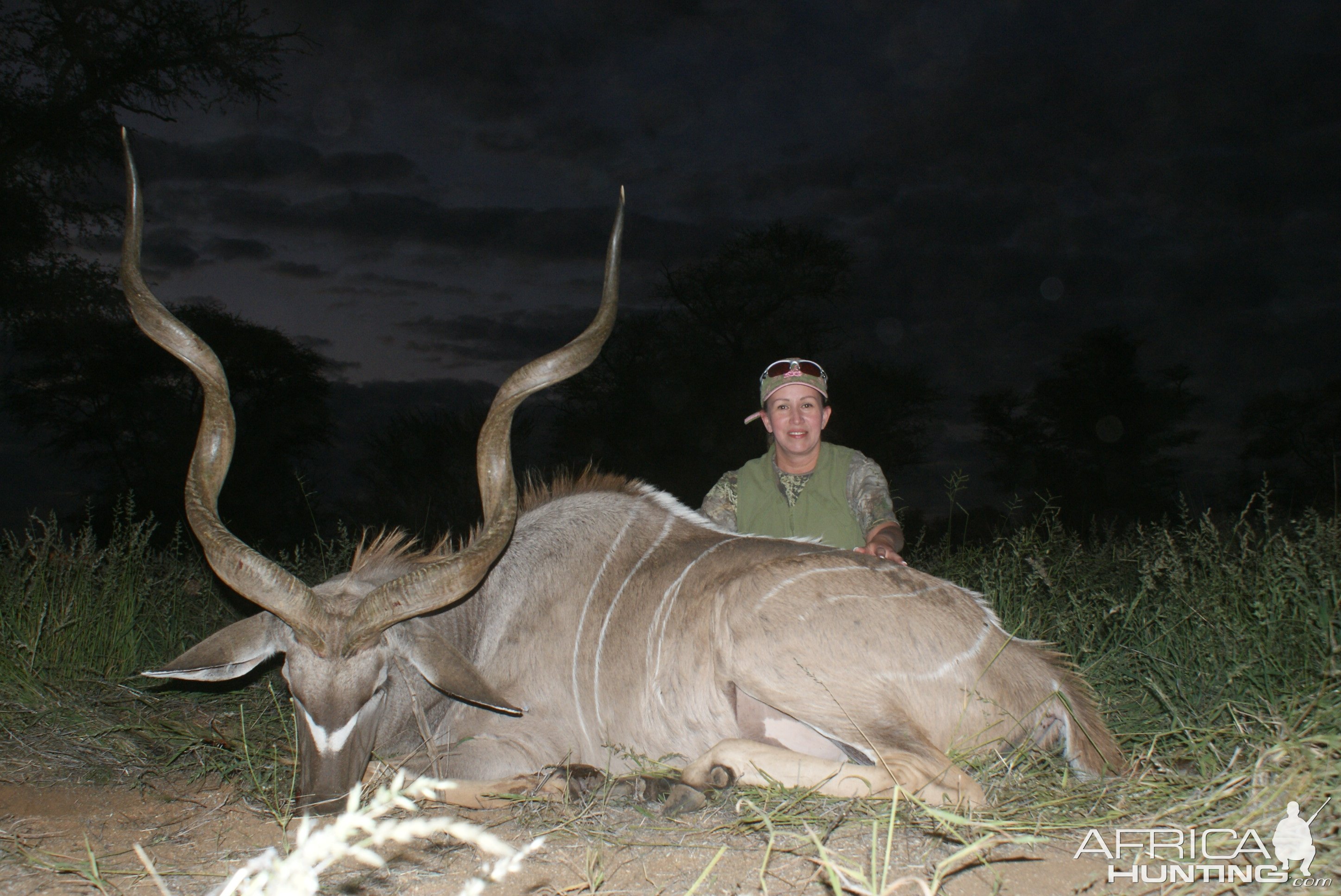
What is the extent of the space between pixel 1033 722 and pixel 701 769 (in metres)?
0.95

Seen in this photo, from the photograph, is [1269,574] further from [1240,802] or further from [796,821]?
[796,821]

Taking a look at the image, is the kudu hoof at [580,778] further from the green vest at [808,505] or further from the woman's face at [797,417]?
the woman's face at [797,417]

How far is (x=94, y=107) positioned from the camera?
29.4 ft

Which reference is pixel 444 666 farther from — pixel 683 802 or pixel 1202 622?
pixel 1202 622

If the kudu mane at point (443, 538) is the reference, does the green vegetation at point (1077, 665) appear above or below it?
below

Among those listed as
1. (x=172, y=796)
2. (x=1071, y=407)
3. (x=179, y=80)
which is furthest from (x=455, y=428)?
(x=172, y=796)

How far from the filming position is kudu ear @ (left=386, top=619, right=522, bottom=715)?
258 centimetres

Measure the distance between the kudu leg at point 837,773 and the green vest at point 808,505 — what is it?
4.93 ft

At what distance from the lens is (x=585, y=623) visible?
9.93 ft

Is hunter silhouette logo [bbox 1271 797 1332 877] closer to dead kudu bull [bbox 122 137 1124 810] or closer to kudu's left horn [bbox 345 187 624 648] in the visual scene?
dead kudu bull [bbox 122 137 1124 810]

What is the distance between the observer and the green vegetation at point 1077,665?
202 centimetres

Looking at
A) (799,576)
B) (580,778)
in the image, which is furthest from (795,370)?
(580,778)

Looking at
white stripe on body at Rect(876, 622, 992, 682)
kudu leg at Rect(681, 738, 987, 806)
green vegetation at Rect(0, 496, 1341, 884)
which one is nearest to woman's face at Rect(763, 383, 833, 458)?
green vegetation at Rect(0, 496, 1341, 884)

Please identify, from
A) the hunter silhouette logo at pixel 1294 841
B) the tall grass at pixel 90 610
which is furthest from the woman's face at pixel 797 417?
the tall grass at pixel 90 610
